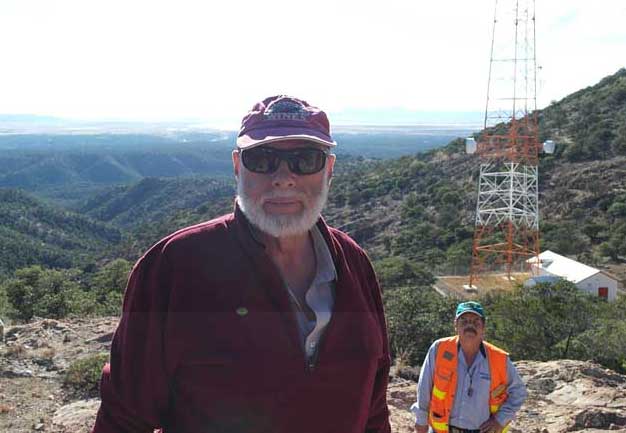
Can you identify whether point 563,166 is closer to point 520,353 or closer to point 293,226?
point 520,353

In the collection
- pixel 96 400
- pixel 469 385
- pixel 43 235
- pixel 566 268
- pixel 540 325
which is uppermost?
pixel 469 385

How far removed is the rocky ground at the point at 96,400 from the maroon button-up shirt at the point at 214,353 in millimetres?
3421

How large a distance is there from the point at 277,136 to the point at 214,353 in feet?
2.25

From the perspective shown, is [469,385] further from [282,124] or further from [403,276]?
[403,276]

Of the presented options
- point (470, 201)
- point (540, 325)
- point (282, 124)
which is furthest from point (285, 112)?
point (470, 201)

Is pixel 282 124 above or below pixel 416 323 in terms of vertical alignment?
above

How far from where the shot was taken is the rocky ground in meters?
5.12

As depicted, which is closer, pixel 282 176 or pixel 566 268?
pixel 282 176

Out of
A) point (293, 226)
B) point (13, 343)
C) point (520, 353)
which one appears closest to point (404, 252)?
point (520, 353)

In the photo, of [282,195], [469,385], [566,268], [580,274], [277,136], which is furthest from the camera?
[566,268]

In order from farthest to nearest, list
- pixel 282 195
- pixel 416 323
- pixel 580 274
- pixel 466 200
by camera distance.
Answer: pixel 466 200 → pixel 580 274 → pixel 416 323 → pixel 282 195

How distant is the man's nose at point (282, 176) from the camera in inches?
77.3

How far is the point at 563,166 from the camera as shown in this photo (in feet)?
109

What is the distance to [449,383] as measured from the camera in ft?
11.4
